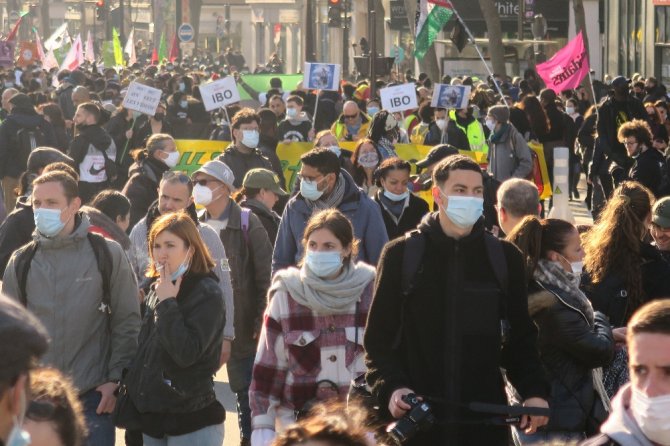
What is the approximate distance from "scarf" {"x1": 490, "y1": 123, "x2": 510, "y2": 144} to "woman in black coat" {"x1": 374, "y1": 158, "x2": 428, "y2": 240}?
17.8 ft

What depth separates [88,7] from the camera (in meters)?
112

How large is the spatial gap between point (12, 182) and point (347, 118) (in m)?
3.82

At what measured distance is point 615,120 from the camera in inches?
637

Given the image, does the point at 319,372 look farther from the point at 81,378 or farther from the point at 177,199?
the point at 177,199

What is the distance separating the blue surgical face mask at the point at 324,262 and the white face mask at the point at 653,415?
2.40 meters

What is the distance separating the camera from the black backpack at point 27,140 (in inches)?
601

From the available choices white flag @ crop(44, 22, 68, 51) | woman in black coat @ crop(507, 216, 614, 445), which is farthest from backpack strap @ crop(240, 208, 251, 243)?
white flag @ crop(44, 22, 68, 51)

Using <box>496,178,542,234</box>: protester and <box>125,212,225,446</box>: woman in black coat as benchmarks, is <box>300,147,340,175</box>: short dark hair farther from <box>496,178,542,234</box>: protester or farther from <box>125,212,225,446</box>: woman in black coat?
<box>125,212,225,446</box>: woman in black coat

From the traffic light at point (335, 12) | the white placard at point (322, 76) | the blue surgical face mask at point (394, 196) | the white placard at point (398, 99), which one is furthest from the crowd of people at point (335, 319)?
the traffic light at point (335, 12)

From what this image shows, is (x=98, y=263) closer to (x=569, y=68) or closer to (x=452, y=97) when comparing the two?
(x=452, y=97)

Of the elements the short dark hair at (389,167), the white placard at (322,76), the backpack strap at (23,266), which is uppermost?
the white placard at (322,76)

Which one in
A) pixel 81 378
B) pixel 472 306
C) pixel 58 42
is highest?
pixel 58 42

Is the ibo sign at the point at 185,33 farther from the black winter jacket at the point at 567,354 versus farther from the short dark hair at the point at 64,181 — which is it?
the black winter jacket at the point at 567,354

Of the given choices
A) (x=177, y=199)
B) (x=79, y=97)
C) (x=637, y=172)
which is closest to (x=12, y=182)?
(x=79, y=97)
